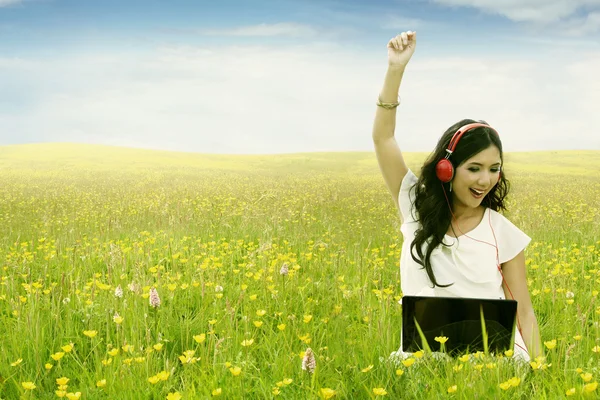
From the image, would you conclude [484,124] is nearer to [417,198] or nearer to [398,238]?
[417,198]

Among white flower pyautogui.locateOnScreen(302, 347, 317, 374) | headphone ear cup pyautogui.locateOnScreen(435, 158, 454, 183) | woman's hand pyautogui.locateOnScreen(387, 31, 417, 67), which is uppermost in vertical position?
woman's hand pyautogui.locateOnScreen(387, 31, 417, 67)

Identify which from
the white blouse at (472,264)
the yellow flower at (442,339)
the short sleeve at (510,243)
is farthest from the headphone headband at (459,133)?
the yellow flower at (442,339)

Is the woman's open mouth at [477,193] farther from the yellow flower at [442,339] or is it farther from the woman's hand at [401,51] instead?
the yellow flower at [442,339]

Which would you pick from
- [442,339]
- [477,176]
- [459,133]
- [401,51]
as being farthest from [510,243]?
[401,51]

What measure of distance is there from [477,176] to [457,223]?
0.36 metres

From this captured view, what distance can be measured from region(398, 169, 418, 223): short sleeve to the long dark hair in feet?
0.15

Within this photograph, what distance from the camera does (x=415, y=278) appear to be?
335cm

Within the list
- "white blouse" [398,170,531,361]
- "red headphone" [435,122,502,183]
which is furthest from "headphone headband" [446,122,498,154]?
"white blouse" [398,170,531,361]

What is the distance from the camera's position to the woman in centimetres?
324

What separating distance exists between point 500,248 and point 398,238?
13.8 feet

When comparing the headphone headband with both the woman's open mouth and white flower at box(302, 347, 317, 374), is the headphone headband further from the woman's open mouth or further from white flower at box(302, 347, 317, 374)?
white flower at box(302, 347, 317, 374)

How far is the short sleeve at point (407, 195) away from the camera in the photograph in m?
3.55

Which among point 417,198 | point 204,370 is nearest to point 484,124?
Answer: point 417,198

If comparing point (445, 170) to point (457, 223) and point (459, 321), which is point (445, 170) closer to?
point (457, 223)
